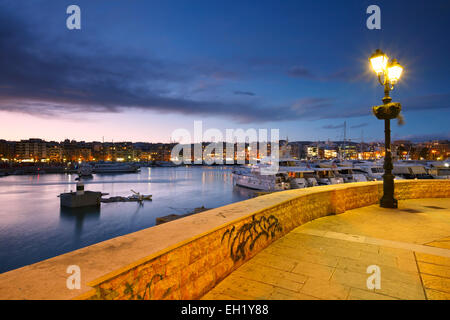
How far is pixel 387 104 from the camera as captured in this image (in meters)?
7.70

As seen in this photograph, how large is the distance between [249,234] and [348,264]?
1581mm

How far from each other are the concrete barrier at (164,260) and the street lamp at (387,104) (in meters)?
4.99

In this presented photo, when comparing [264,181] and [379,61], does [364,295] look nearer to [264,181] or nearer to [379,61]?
[379,61]

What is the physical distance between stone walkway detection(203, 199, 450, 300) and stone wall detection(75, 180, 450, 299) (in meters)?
0.19

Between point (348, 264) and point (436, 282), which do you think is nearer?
point (436, 282)

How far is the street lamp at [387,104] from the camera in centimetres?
745

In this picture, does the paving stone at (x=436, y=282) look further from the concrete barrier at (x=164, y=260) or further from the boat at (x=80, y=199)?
the boat at (x=80, y=199)

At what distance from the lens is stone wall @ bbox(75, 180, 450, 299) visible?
1.97 metres

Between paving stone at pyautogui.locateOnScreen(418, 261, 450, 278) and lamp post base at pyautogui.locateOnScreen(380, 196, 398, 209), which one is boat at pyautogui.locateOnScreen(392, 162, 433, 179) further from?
paving stone at pyautogui.locateOnScreen(418, 261, 450, 278)

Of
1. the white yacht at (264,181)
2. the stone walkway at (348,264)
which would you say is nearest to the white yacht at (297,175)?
the white yacht at (264,181)

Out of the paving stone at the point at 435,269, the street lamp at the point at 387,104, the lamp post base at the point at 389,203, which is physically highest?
the street lamp at the point at 387,104

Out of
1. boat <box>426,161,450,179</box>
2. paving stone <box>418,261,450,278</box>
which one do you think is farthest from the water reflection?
boat <box>426,161,450,179</box>

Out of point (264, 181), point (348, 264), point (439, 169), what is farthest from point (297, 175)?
point (348, 264)
